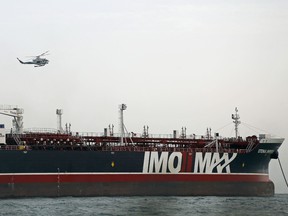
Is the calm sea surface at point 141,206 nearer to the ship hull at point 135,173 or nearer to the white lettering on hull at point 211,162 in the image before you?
the ship hull at point 135,173

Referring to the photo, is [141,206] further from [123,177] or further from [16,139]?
[16,139]

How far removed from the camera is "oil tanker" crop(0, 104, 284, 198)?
6562 cm

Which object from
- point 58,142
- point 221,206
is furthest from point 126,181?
point 221,206

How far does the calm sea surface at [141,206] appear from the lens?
2151 inches

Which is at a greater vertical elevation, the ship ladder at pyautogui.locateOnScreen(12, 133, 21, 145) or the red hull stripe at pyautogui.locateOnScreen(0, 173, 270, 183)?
the ship ladder at pyautogui.locateOnScreen(12, 133, 21, 145)

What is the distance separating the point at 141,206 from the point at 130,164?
36.7 ft

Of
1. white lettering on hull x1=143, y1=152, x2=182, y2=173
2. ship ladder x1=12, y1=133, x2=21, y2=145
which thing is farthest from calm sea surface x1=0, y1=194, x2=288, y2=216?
ship ladder x1=12, y1=133, x2=21, y2=145

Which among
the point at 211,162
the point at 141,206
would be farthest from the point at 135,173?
the point at 141,206

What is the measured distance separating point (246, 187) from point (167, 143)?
8525 millimetres

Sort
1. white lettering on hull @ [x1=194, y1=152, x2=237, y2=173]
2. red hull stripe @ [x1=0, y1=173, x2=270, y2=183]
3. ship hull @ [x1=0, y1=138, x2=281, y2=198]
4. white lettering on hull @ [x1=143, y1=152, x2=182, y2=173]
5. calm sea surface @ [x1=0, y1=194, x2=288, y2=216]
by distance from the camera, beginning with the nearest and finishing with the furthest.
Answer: calm sea surface @ [x1=0, y1=194, x2=288, y2=216], red hull stripe @ [x1=0, y1=173, x2=270, y2=183], ship hull @ [x1=0, y1=138, x2=281, y2=198], white lettering on hull @ [x1=143, y1=152, x2=182, y2=173], white lettering on hull @ [x1=194, y1=152, x2=237, y2=173]

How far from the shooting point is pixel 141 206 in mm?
58812

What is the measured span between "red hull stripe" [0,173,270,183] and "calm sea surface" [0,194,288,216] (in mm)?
2253

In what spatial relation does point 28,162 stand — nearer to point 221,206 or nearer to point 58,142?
point 58,142

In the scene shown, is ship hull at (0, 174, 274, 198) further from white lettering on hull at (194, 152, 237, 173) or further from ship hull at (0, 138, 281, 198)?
white lettering on hull at (194, 152, 237, 173)
